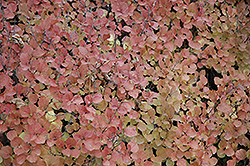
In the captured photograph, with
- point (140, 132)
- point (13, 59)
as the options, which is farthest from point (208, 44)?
point (13, 59)

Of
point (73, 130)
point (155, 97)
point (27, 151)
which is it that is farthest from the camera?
point (155, 97)

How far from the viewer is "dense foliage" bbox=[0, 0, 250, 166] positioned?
3.23 ft

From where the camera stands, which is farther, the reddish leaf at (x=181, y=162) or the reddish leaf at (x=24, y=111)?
the reddish leaf at (x=181, y=162)

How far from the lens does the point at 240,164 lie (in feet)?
4.31

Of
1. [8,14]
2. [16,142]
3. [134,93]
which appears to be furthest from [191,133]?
[8,14]

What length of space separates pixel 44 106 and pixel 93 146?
1.07 ft

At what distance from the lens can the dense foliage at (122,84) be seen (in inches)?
38.7

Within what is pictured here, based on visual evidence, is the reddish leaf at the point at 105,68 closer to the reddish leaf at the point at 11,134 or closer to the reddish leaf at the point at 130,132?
the reddish leaf at the point at 130,132

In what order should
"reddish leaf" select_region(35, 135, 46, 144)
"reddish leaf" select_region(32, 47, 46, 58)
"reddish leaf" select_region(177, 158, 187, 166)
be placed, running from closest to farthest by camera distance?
1. "reddish leaf" select_region(35, 135, 46, 144)
2. "reddish leaf" select_region(32, 47, 46, 58)
3. "reddish leaf" select_region(177, 158, 187, 166)

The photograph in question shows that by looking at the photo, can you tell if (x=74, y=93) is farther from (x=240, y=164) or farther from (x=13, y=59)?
(x=240, y=164)

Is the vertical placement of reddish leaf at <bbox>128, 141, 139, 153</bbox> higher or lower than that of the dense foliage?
lower

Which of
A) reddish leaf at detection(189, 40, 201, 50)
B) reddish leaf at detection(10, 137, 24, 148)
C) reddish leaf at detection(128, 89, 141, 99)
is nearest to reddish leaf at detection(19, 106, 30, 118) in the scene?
reddish leaf at detection(10, 137, 24, 148)

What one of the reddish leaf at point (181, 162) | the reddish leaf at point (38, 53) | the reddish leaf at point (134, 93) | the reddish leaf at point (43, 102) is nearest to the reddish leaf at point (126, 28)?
the reddish leaf at point (134, 93)

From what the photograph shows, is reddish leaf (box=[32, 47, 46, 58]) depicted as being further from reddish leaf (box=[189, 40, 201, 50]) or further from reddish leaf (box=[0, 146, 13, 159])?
reddish leaf (box=[189, 40, 201, 50])
